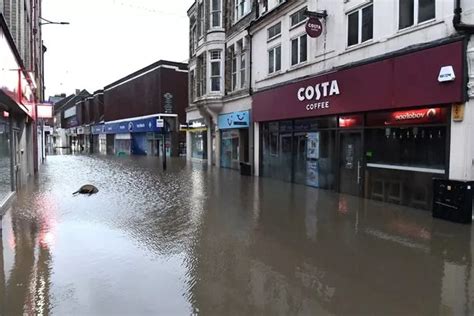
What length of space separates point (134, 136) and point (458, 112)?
39.9 metres

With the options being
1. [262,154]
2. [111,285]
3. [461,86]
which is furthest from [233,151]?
[111,285]

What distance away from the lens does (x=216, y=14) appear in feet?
76.9

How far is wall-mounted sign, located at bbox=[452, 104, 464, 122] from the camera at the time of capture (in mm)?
8750

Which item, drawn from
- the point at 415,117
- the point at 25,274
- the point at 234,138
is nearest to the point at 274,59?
the point at 234,138

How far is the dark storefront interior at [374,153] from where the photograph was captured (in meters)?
9.77

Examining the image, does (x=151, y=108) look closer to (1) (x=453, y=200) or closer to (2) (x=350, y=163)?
(2) (x=350, y=163)

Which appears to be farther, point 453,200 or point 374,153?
point 374,153

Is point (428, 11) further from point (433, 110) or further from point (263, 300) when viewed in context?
point (263, 300)

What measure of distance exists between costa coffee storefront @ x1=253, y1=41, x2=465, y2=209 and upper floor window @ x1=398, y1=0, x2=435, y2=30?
2.85 ft

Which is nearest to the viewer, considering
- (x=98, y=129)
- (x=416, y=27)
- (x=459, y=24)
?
(x=459, y=24)

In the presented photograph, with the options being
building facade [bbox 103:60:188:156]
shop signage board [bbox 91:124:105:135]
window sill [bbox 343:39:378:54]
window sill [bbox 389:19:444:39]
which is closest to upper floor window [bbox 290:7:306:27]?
A: window sill [bbox 343:39:378:54]

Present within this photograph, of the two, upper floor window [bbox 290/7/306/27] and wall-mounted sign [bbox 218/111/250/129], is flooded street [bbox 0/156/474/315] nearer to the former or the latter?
upper floor window [bbox 290/7/306/27]

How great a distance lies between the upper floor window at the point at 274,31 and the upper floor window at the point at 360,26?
479cm

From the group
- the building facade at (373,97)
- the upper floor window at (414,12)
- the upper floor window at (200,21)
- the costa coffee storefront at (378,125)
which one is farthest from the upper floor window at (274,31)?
the upper floor window at (200,21)
